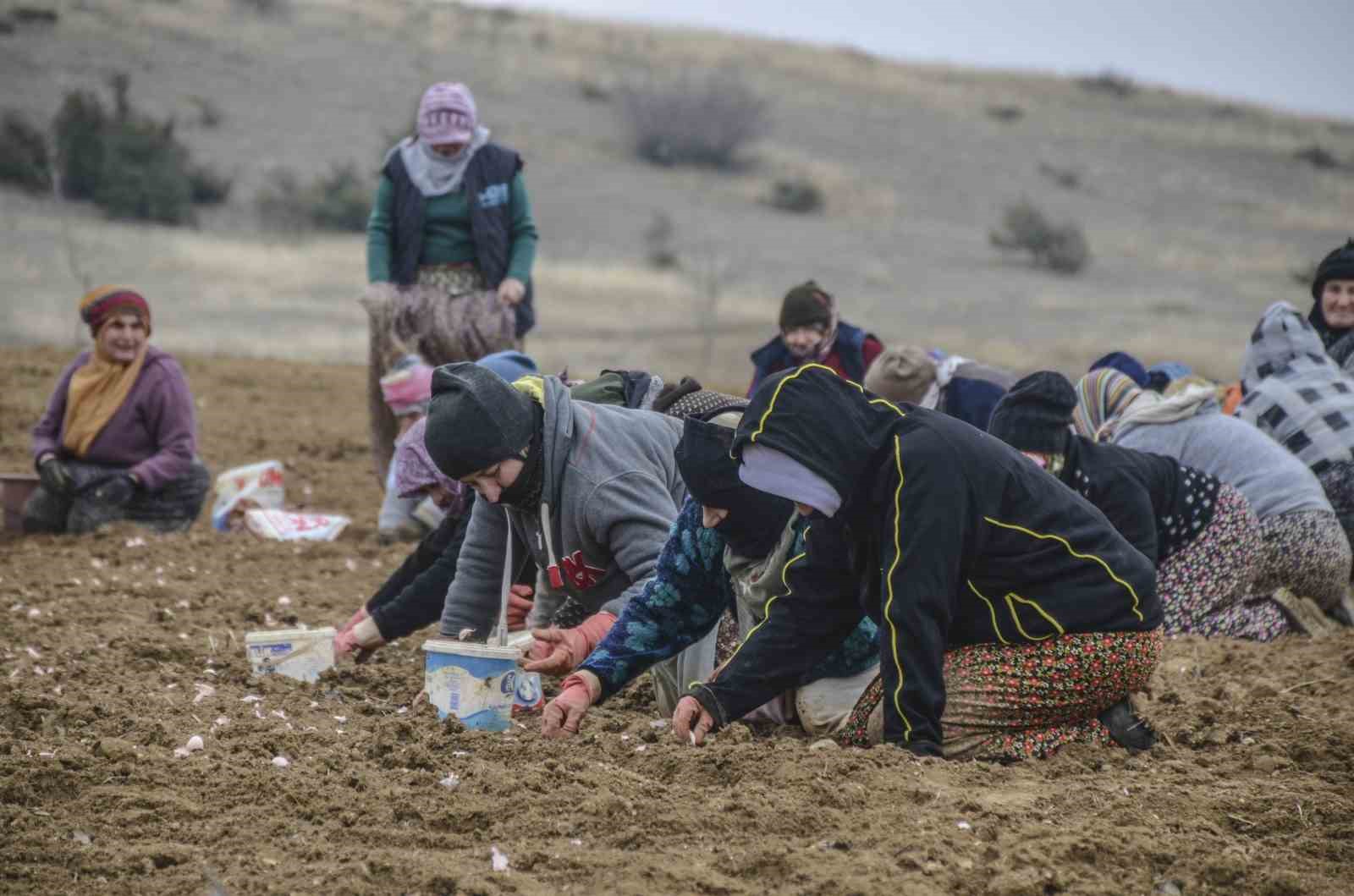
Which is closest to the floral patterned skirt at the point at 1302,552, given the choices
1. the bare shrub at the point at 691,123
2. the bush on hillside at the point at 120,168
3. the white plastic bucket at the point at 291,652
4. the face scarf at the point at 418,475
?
the face scarf at the point at 418,475

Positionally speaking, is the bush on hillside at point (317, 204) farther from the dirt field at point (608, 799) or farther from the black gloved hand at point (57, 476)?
the dirt field at point (608, 799)

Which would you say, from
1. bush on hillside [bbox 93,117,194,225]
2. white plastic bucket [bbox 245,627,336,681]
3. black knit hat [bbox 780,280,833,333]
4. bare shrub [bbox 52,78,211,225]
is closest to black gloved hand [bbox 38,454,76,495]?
white plastic bucket [bbox 245,627,336,681]

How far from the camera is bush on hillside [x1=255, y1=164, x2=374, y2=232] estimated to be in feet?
88.1

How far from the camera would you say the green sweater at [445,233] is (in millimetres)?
8680

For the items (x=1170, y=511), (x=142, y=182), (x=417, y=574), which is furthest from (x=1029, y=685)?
(x=142, y=182)

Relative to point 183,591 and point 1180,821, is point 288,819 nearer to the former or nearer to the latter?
point 1180,821

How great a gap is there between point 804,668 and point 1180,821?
40.8 inches

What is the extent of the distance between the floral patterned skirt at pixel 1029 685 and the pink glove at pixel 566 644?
85 centimetres

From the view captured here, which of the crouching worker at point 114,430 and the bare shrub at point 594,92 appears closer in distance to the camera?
the crouching worker at point 114,430

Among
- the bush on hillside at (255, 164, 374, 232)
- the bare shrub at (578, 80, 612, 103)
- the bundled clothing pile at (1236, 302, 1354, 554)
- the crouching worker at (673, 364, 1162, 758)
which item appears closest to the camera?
the crouching worker at (673, 364, 1162, 758)

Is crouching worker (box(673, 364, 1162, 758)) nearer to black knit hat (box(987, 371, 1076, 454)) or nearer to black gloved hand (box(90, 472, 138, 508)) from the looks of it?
black knit hat (box(987, 371, 1076, 454))

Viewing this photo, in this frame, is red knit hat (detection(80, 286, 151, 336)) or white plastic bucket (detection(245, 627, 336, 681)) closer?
white plastic bucket (detection(245, 627, 336, 681))

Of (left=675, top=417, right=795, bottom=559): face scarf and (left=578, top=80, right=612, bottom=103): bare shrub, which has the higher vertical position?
(left=578, top=80, right=612, bottom=103): bare shrub

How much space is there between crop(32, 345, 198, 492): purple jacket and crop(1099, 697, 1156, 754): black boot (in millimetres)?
5513
